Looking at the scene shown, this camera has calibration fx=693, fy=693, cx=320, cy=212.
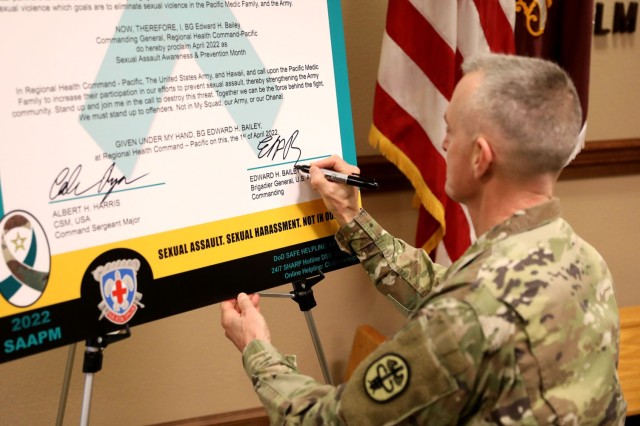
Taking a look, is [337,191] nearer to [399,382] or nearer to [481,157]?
[481,157]

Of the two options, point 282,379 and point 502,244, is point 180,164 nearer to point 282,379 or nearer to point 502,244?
point 282,379

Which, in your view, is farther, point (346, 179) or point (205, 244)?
point (346, 179)

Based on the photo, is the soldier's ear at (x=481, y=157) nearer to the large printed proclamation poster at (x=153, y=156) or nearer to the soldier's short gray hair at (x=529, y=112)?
the soldier's short gray hair at (x=529, y=112)

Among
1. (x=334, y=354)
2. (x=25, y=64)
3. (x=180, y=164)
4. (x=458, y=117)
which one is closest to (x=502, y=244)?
(x=458, y=117)

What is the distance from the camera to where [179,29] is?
56.4 inches

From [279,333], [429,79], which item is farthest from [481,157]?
[279,333]

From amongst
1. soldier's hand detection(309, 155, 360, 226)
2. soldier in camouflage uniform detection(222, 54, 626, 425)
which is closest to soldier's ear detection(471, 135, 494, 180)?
soldier in camouflage uniform detection(222, 54, 626, 425)

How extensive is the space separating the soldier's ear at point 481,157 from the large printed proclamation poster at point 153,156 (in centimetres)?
51

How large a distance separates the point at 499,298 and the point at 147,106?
0.77m
